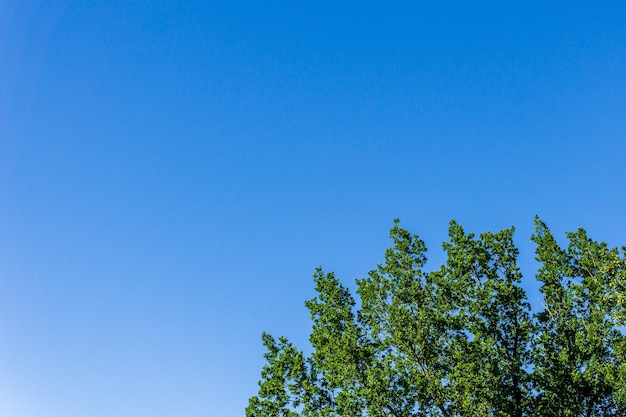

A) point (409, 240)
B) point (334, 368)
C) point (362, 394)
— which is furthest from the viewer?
point (409, 240)

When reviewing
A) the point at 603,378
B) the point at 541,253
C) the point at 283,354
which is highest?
the point at 541,253

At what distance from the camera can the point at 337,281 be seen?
29656 mm

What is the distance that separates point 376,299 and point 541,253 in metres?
9.43

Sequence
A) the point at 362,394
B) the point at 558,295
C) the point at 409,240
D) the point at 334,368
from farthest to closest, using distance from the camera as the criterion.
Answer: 1. the point at 409,240
2. the point at 558,295
3. the point at 334,368
4. the point at 362,394

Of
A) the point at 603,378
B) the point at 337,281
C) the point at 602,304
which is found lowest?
the point at 603,378

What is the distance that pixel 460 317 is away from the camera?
86.4 feet

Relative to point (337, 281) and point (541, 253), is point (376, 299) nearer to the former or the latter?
point (337, 281)

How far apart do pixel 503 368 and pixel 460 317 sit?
10.2ft

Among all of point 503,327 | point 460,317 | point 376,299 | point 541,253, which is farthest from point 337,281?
point 541,253

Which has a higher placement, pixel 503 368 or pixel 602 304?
pixel 602 304

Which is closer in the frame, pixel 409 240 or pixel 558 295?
pixel 558 295

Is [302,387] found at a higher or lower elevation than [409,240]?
lower

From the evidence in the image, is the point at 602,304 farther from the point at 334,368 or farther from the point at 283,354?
the point at 283,354

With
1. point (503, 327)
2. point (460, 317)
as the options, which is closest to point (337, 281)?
point (460, 317)
